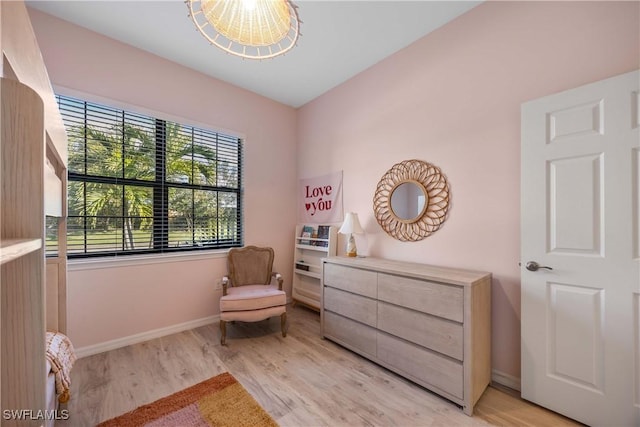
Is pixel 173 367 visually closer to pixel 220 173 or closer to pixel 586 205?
pixel 220 173

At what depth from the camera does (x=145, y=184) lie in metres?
2.60

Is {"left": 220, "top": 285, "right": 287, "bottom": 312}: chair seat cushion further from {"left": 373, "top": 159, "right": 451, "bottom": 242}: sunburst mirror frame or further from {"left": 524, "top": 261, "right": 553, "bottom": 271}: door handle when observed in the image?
{"left": 524, "top": 261, "right": 553, "bottom": 271}: door handle

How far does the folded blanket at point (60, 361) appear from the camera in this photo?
4.34 ft

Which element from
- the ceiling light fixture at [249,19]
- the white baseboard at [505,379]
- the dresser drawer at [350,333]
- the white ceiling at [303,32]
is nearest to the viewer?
the ceiling light fixture at [249,19]

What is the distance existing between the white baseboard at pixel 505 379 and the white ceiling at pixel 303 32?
2801 mm

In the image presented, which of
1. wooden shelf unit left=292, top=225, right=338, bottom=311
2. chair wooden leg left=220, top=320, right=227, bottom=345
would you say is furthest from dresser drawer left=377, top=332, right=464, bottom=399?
chair wooden leg left=220, top=320, right=227, bottom=345

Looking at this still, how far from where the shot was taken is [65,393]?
140 centimetres

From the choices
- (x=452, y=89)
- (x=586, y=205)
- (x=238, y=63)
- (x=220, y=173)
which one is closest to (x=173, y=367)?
(x=220, y=173)

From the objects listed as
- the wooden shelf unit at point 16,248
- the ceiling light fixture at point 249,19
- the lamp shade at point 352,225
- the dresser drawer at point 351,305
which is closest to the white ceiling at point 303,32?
the ceiling light fixture at point 249,19

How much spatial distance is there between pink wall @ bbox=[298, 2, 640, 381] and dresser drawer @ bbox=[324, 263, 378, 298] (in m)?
0.47

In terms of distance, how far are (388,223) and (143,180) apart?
2.48 m

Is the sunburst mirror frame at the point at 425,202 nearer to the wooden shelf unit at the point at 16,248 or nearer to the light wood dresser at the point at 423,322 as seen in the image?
the light wood dresser at the point at 423,322

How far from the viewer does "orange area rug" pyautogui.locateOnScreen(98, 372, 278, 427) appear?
1548mm

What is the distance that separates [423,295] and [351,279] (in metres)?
0.68
